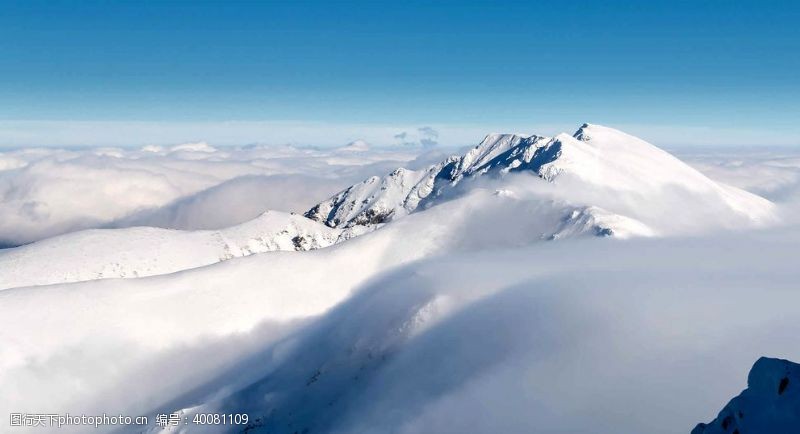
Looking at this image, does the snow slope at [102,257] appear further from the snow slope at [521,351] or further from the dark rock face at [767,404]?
the dark rock face at [767,404]

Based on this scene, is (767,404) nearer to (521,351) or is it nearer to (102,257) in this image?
(521,351)

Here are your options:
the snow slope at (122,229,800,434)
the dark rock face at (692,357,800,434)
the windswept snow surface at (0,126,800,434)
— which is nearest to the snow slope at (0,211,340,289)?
the windswept snow surface at (0,126,800,434)

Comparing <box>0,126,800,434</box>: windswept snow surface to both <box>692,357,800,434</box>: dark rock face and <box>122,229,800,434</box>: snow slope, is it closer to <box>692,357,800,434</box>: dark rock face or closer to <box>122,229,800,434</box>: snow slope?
<box>122,229,800,434</box>: snow slope

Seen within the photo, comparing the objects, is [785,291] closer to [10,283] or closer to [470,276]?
[470,276]

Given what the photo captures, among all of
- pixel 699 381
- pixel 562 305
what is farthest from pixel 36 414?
pixel 699 381

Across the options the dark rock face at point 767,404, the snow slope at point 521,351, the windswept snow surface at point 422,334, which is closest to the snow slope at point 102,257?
the windswept snow surface at point 422,334

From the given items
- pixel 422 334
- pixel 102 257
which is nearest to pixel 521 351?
pixel 422 334
